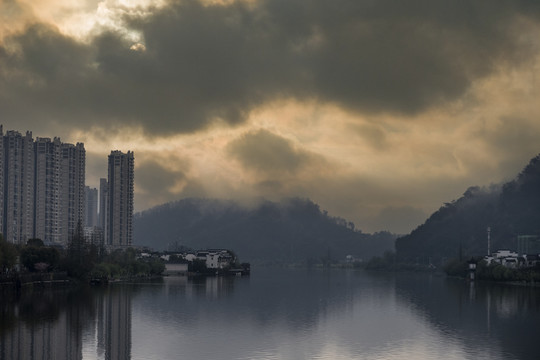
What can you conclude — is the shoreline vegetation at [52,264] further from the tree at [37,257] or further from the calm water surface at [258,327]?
the calm water surface at [258,327]

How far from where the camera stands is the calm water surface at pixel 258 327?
4294cm

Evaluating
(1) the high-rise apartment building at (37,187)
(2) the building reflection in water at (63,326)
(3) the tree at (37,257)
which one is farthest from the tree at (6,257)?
(1) the high-rise apartment building at (37,187)

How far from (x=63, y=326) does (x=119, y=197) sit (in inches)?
5510

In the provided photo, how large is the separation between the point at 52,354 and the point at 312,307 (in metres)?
40.3

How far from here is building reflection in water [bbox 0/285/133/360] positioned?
41.0 metres

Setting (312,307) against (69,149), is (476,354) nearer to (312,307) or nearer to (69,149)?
(312,307)

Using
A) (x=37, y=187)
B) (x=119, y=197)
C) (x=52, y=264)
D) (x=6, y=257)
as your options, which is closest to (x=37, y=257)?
(x=52, y=264)

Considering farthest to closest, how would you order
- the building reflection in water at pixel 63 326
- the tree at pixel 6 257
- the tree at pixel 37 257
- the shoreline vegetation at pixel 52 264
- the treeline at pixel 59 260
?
the tree at pixel 37 257 < the treeline at pixel 59 260 < the shoreline vegetation at pixel 52 264 < the tree at pixel 6 257 < the building reflection in water at pixel 63 326

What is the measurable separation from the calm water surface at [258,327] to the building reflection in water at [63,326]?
7 cm

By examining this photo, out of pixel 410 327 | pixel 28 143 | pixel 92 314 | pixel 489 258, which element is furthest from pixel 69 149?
pixel 410 327

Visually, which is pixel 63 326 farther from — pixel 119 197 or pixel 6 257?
pixel 119 197

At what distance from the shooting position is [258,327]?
56.0 metres

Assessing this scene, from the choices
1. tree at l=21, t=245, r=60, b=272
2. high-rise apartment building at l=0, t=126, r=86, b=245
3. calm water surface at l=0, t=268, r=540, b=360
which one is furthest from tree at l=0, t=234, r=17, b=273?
high-rise apartment building at l=0, t=126, r=86, b=245

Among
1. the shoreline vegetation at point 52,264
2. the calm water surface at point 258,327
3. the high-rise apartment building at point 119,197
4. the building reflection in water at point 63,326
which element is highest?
Answer: the high-rise apartment building at point 119,197
